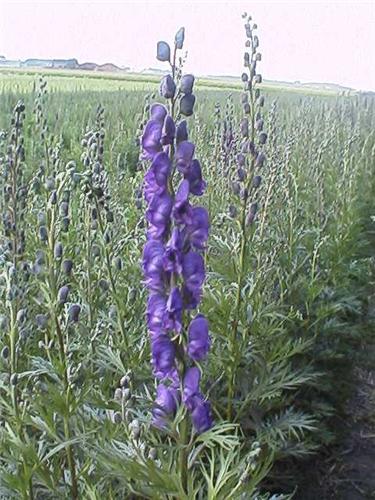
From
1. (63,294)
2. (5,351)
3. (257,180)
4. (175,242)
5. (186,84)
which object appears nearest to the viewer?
(175,242)

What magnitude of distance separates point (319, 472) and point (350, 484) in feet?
0.62

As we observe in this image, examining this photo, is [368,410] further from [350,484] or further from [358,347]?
[350,484]

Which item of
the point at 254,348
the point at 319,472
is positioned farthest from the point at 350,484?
the point at 254,348

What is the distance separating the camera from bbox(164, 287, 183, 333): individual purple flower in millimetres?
1650

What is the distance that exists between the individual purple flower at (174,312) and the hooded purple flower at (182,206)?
158 millimetres

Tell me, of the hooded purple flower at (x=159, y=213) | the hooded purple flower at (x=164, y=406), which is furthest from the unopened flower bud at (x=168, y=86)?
the hooded purple flower at (x=164, y=406)

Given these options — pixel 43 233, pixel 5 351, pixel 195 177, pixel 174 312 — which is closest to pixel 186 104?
pixel 195 177

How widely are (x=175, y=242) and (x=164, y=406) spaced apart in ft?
1.45

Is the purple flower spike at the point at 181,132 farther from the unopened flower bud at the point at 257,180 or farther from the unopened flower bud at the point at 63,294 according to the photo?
the unopened flower bud at the point at 257,180

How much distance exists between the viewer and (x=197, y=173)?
1.69m

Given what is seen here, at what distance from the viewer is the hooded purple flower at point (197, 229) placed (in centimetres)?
168

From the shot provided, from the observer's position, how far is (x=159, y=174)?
1645mm

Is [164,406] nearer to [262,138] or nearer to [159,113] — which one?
[159,113]

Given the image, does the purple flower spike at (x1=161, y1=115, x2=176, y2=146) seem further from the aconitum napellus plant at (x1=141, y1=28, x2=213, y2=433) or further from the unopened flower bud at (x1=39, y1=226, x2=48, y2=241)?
the unopened flower bud at (x1=39, y1=226, x2=48, y2=241)
